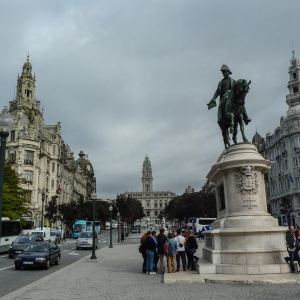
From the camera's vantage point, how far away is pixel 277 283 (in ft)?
34.5

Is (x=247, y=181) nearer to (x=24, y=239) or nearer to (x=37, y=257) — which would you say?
(x=37, y=257)

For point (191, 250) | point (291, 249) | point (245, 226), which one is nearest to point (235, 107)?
point (245, 226)

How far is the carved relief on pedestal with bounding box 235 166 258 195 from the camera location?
13.0 meters

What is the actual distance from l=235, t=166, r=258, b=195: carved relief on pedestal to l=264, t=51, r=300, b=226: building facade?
4985 centimetres

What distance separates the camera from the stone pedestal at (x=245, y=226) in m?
11.9

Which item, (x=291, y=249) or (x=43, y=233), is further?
(x=43, y=233)

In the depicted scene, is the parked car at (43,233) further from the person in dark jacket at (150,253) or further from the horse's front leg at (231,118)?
the horse's front leg at (231,118)

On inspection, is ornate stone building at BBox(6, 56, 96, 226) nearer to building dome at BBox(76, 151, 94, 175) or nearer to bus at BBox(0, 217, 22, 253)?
bus at BBox(0, 217, 22, 253)

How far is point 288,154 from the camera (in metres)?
65.6

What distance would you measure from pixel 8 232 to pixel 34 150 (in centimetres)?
3361

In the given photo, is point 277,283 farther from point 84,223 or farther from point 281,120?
point 281,120

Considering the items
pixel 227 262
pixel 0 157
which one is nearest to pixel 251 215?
pixel 227 262

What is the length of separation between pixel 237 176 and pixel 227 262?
125 inches

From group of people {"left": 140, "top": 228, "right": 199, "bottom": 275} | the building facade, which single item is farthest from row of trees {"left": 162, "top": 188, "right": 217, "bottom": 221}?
group of people {"left": 140, "top": 228, "right": 199, "bottom": 275}
